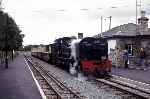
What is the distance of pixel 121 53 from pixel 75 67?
1278 centimetres

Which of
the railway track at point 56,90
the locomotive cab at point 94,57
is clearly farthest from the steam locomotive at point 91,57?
the railway track at point 56,90

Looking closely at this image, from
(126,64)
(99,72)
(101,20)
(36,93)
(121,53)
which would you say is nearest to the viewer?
(36,93)

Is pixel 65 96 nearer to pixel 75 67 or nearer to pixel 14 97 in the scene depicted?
pixel 14 97

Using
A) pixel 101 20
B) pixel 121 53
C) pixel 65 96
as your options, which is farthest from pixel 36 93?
pixel 101 20

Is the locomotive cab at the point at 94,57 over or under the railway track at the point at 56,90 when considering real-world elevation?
over

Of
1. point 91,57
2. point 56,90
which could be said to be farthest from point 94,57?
point 56,90

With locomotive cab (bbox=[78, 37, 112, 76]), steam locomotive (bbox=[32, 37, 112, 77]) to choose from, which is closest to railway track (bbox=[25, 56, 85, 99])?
steam locomotive (bbox=[32, 37, 112, 77])

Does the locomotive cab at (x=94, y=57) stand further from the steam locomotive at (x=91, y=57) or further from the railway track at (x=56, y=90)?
the railway track at (x=56, y=90)

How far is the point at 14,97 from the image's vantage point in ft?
51.6

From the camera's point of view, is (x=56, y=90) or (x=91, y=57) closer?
(x=56, y=90)

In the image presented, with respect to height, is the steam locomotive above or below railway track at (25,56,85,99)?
above

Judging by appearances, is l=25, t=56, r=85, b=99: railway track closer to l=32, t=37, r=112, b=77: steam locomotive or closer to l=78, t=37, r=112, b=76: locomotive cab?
l=32, t=37, r=112, b=77: steam locomotive

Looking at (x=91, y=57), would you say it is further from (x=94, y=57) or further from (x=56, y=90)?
(x=56, y=90)

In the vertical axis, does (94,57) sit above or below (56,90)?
above
